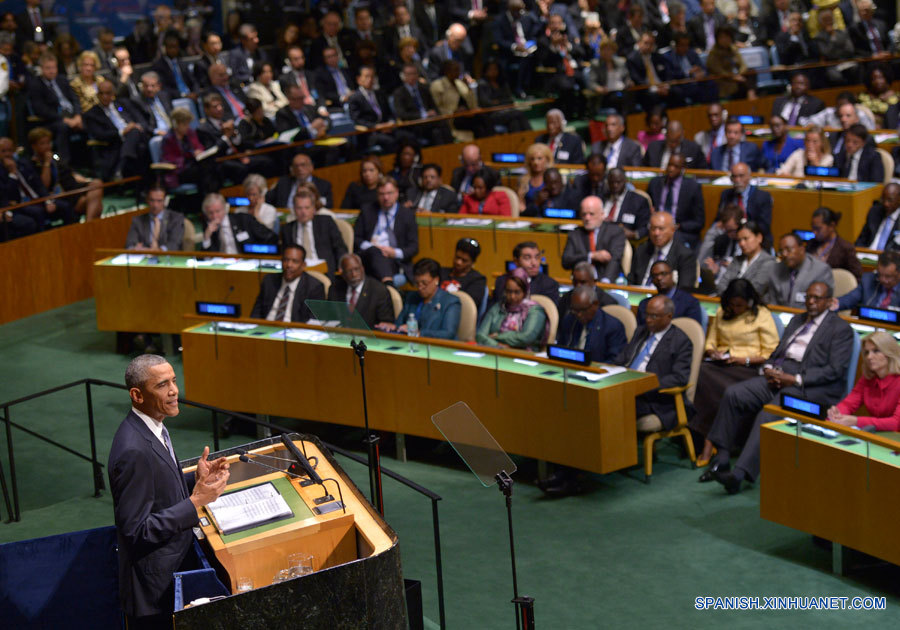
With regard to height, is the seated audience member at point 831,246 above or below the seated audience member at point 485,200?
below

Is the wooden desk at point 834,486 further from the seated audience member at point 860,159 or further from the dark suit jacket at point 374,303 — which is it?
the seated audience member at point 860,159

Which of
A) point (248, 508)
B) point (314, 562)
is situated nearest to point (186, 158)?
point (248, 508)

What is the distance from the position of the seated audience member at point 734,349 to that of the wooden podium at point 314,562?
3.16 metres

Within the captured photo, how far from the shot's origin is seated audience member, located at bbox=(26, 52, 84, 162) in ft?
38.2

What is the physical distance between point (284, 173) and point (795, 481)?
22.6 feet

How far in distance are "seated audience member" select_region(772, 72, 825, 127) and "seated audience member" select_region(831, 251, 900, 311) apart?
221 inches

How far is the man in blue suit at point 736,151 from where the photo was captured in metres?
11.3

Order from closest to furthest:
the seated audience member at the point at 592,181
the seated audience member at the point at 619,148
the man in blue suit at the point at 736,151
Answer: the seated audience member at the point at 592,181
the man in blue suit at the point at 736,151
the seated audience member at the point at 619,148

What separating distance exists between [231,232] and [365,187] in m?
1.51

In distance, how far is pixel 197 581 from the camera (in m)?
3.80

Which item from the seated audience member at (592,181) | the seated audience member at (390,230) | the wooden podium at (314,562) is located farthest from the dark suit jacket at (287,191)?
the wooden podium at (314,562)

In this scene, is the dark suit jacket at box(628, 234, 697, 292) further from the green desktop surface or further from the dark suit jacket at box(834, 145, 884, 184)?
the dark suit jacket at box(834, 145, 884, 184)

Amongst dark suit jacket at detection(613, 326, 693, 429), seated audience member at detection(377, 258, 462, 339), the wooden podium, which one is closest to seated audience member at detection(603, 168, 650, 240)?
seated audience member at detection(377, 258, 462, 339)

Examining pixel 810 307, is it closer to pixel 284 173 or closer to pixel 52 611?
pixel 52 611
